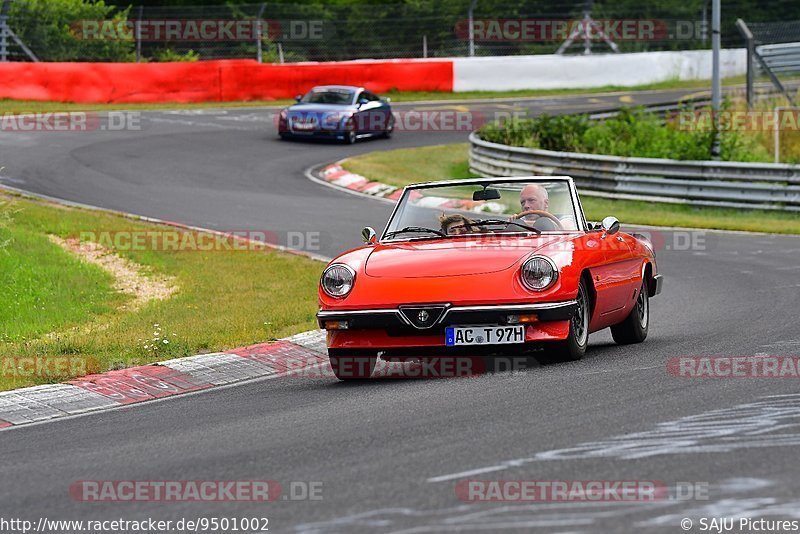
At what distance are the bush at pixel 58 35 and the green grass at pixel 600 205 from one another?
12.1 metres

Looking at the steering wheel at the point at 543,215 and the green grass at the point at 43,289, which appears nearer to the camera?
the steering wheel at the point at 543,215

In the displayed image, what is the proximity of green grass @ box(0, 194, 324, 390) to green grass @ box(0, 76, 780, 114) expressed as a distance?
1659 centimetres

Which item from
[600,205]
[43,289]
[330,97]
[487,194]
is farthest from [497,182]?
[330,97]

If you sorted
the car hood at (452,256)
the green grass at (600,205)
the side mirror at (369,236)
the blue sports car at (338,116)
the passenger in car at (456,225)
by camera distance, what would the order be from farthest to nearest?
1. the blue sports car at (338,116)
2. the green grass at (600,205)
3. the side mirror at (369,236)
4. the passenger in car at (456,225)
5. the car hood at (452,256)

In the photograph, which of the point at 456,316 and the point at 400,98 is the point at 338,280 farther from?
the point at 400,98

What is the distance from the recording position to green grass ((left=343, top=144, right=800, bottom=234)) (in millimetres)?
21312

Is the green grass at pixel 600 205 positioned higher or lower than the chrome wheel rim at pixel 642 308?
lower

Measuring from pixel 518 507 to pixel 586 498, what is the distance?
0.87ft

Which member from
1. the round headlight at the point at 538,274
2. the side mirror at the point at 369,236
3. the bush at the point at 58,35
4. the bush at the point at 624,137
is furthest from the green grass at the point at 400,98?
the round headlight at the point at 538,274

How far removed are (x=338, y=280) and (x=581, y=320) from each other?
5.35 feet

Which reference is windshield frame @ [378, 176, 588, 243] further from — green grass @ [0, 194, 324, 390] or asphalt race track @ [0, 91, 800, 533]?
green grass @ [0, 194, 324, 390]

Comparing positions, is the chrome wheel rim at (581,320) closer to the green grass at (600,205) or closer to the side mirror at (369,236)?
the side mirror at (369,236)

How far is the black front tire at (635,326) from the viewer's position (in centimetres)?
1055

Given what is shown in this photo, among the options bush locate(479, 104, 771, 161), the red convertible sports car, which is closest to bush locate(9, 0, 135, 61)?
bush locate(479, 104, 771, 161)
